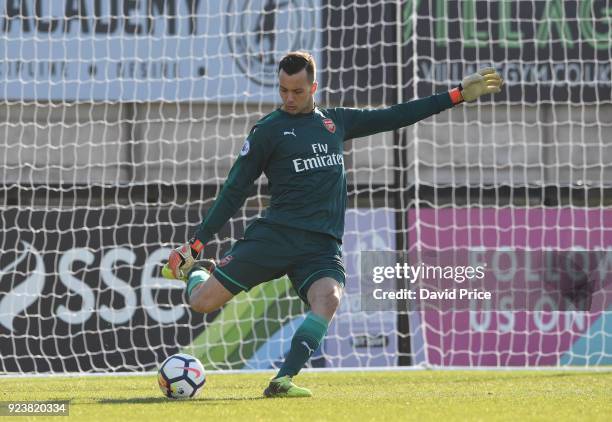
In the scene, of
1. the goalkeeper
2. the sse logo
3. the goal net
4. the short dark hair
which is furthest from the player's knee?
the sse logo

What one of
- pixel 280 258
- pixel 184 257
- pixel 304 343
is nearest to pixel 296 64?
pixel 280 258

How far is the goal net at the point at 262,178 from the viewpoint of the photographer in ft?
30.7

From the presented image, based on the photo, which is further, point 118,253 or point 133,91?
point 133,91

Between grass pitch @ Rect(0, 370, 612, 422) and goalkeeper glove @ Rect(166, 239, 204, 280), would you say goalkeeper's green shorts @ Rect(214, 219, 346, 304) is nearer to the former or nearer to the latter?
goalkeeper glove @ Rect(166, 239, 204, 280)

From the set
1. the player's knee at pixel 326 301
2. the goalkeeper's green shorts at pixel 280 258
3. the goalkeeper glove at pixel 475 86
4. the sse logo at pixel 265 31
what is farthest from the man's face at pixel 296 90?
the sse logo at pixel 265 31

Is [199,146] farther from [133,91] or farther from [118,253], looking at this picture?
[118,253]

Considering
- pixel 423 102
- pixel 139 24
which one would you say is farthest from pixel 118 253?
pixel 423 102

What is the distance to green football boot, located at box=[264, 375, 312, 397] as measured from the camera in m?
5.44

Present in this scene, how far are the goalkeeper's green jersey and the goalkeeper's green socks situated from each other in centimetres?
45

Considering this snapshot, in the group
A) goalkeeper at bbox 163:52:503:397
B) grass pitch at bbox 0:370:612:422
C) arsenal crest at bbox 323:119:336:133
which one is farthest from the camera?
arsenal crest at bbox 323:119:336:133

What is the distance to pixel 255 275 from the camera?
565 centimetres

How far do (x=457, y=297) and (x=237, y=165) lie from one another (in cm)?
422

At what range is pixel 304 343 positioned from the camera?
542 cm

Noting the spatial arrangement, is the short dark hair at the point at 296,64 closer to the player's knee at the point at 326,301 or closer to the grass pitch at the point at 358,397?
the player's knee at the point at 326,301
